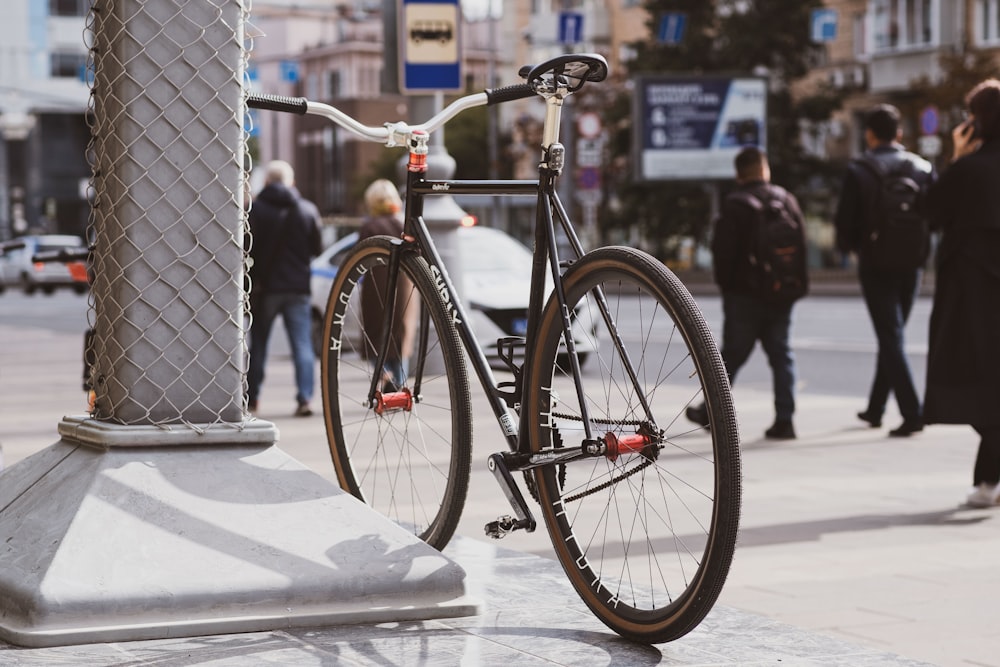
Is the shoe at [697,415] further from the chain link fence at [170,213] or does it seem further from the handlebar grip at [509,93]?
the chain link fence at [170,213]

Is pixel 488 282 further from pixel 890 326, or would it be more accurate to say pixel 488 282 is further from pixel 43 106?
pixel 43 106

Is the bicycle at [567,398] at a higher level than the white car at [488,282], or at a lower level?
higher

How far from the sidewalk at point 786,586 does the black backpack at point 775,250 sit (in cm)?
91

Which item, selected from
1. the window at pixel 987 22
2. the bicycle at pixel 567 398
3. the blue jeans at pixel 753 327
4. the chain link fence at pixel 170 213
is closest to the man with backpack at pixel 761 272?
the blue jeans at pixel 753 327

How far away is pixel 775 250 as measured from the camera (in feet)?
35.7

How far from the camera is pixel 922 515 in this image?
24.5ft

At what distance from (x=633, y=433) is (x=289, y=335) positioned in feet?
29.5

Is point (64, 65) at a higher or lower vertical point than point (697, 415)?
higher

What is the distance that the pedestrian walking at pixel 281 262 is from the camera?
1295 cm

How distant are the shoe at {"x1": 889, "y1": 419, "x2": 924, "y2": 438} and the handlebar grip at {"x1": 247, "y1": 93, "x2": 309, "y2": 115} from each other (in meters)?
6.41

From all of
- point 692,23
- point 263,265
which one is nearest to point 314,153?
point 692,23

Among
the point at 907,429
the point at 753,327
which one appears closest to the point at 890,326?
the point at 907,429

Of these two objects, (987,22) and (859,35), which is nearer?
(987,22)

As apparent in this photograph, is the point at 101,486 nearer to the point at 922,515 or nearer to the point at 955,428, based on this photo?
the point at 922,515
